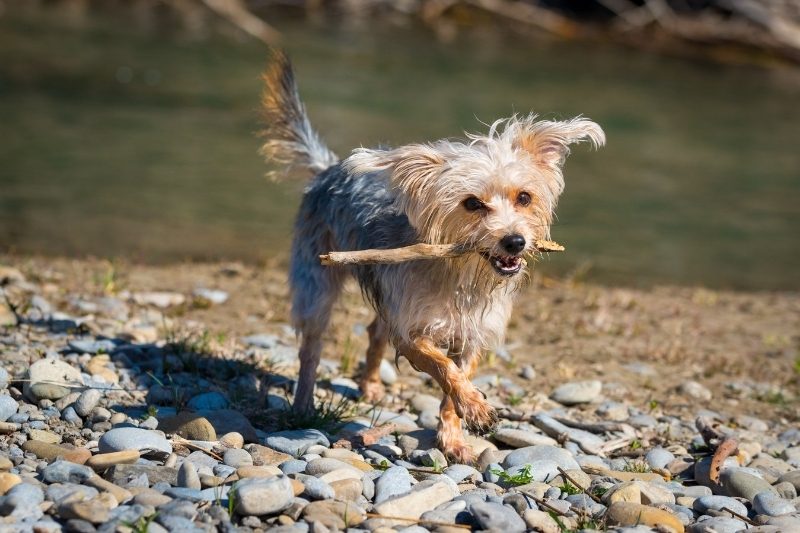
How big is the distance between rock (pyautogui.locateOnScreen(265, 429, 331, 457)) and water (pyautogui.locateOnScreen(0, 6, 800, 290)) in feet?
7.13

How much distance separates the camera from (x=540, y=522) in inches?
167

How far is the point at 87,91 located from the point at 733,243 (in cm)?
949

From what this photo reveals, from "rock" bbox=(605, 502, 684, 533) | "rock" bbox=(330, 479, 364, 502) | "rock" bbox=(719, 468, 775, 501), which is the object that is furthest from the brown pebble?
"rock" bbox=(719, 468, 775, 501)

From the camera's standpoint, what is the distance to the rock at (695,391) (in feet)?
22.7

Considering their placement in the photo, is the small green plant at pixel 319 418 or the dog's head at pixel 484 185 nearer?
the dog's head at pixel 484 185

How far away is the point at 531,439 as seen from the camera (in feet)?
18.1

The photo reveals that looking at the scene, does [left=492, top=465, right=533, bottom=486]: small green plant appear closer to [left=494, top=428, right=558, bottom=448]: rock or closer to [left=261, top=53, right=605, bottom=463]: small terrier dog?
[left=261, top=53, right=605, bottom=463]: small terrier dog

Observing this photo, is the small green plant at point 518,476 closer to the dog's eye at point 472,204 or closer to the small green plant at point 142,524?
the dog's eye at point 472,204

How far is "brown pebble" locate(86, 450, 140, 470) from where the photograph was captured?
4340mm

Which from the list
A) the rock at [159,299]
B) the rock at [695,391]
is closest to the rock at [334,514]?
the rock at [695,391]

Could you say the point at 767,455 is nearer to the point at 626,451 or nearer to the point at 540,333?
the point at 626,451

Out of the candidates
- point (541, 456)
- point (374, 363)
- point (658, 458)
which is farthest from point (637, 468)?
point (374, 363)

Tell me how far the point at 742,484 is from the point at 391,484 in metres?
1.67

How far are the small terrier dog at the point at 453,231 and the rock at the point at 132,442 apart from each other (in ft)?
A: 3.99
